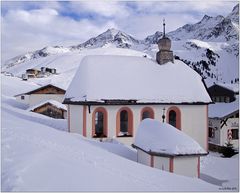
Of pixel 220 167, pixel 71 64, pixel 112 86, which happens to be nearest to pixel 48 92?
pixel 112 86

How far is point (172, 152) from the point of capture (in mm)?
16766

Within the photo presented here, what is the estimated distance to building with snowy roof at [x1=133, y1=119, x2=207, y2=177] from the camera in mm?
16906

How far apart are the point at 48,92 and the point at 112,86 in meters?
27.3

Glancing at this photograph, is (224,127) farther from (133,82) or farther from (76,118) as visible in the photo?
(76,118)

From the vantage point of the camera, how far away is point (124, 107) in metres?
23.6

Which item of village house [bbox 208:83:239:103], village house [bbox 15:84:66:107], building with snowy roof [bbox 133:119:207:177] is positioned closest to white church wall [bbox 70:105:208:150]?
building with snowy roof [bbox 133:119:207:177]

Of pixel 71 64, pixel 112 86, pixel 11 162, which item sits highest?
pixel 71 64

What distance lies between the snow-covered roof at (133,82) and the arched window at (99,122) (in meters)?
0.91

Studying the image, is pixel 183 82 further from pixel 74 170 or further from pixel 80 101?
pixel 74 170

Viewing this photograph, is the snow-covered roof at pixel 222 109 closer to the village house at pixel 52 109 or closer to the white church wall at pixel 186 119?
the white church wall at pixel 186 119

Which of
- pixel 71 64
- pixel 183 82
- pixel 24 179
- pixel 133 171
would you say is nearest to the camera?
pixel 24 179

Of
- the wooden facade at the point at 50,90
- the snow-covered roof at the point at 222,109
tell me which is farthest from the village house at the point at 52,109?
the snow-covered roof at the point at 222,109

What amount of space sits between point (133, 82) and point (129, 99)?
1.64 metres

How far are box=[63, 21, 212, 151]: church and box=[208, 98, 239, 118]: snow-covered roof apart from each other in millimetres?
5994
